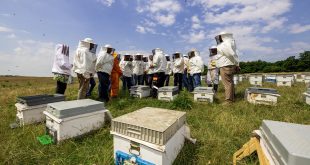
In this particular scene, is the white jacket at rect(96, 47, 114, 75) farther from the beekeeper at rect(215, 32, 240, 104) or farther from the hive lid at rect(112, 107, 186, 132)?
the hive lid at rect(112, 107, 186, 132)

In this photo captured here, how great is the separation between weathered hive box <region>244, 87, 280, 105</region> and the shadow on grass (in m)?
4.10

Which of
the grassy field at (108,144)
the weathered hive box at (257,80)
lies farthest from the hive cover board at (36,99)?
the weathered hive box at (257,80)

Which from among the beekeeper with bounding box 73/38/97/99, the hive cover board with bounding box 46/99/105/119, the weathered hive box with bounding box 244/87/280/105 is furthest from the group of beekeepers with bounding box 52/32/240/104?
the hive cover board with bounding box 46/99/105/119

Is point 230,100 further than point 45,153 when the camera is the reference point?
Yes

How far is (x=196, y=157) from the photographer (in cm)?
281

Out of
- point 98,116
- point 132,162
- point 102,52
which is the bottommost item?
point 132,162

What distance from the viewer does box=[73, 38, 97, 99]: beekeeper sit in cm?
648

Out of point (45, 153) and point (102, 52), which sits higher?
point (102, 52)

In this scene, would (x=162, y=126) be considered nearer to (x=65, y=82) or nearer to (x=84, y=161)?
(x=84, y=161)

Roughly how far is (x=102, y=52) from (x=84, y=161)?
5.38 metres

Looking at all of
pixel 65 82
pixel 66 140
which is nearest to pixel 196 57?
pixel 65 82

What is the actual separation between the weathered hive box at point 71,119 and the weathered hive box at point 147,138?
1.29 meters

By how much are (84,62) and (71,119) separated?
3523mm

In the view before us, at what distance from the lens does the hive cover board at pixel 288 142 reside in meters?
1.32
